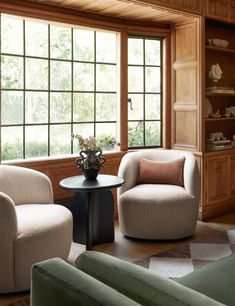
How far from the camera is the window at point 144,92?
4855 millimetres

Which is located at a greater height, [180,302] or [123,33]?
[123,33]

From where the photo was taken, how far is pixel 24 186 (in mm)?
3428

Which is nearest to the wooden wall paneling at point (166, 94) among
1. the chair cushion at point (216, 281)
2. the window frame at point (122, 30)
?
the window frame at point (122, 30)

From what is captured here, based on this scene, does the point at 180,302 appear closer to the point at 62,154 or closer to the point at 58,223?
the point at 58,223

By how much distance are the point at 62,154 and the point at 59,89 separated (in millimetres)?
666

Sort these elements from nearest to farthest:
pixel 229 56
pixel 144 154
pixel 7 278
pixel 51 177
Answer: pixel 7 278
pixel 51 177
pixel 144 154
pixel 229 56

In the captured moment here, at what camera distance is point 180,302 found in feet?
3.62

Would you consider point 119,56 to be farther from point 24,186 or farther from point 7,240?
point 7,240

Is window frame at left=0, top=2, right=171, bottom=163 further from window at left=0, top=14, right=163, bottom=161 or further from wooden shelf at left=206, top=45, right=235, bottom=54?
wooden shelf at left=206, top=45, right=235, bottom=54

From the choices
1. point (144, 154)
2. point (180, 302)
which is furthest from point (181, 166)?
point (180, 302)

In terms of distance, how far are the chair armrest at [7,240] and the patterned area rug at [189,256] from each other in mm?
1023

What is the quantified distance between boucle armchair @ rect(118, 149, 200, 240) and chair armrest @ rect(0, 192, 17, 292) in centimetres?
137

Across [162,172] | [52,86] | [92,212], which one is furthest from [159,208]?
[52,86]

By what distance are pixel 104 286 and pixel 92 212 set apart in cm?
255
